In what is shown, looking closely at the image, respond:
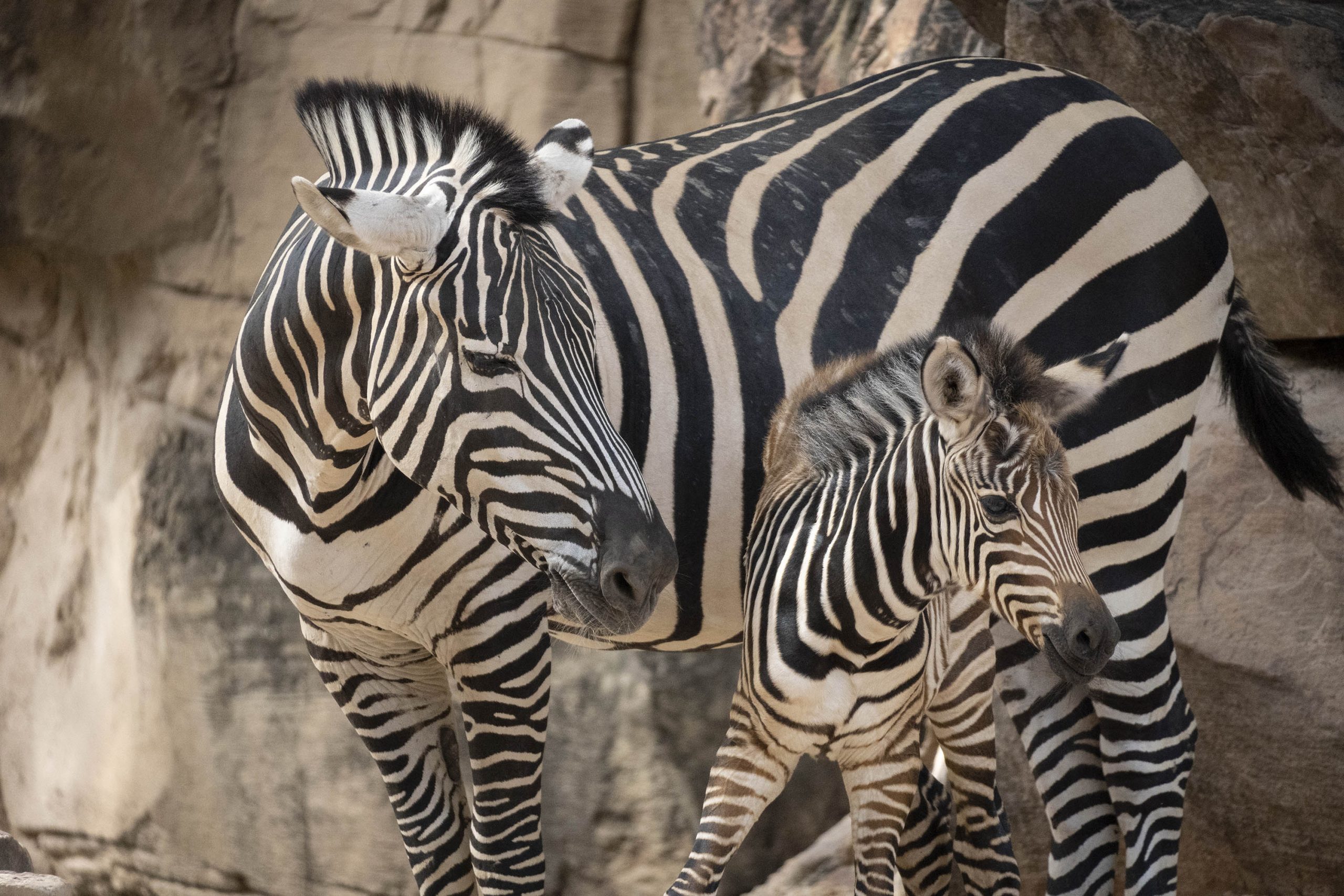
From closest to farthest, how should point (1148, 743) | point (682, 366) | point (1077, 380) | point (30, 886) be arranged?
1. point (1077, 380)
2. point (30, 886)
3. point (682, 366)
4. point (1148, 743)

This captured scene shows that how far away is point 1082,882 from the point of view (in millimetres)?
3732

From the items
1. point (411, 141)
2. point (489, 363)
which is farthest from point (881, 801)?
point (411, 141)

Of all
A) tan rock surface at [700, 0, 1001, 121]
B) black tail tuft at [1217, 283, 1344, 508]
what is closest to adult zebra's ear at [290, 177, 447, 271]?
black tail tuft at [1217, 283, 1344, 508]

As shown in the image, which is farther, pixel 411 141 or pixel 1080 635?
pixel 411 141

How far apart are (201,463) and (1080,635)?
4.58 m

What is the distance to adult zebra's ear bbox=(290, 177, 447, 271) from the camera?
7.75ft

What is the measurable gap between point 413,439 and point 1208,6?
2769 mm

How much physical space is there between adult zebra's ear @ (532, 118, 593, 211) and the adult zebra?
0.01 meters

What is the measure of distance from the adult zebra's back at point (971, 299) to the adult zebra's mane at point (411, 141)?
1.40 feet

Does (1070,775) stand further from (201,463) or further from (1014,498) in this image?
(201,463)

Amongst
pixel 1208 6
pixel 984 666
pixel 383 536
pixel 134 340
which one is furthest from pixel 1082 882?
pixel 134 340

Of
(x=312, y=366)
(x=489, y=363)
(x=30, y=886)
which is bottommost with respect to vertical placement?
(x=30, y=886)

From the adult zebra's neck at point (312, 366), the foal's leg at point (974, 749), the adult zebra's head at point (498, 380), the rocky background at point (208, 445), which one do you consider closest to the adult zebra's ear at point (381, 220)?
the adult zebra's head at point (498, 380)

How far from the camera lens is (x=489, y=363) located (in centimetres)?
251
